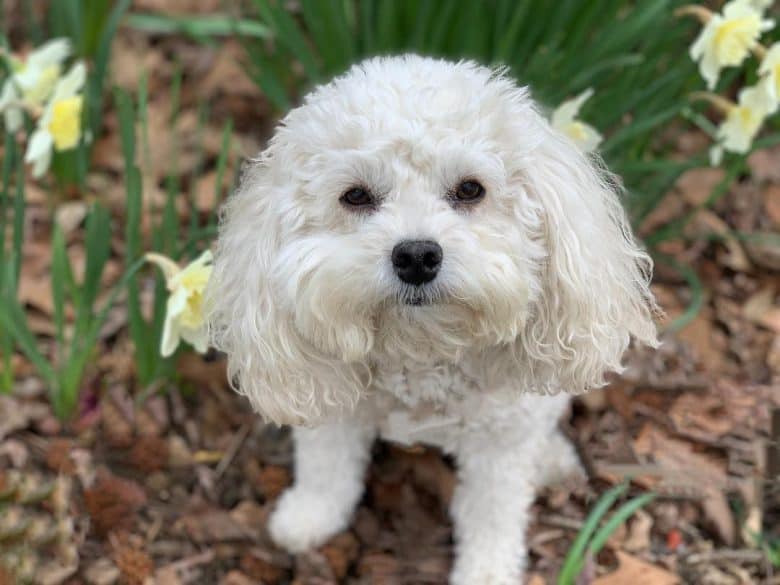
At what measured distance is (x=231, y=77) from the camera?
347cm

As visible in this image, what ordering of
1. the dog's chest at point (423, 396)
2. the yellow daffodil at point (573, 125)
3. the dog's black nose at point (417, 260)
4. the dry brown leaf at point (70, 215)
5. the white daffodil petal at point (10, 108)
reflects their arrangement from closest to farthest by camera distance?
the dog's black nose at point (417, 260), the dog's chest at point (423, 396), the yellow daffodil at point (573, 125), the white daffodil petal at point (10, 108), the dry brown leaf at point (70, 215)

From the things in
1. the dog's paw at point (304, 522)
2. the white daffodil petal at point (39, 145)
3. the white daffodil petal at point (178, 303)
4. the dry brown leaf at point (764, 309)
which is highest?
the white daffodil petal at point (39, 145)

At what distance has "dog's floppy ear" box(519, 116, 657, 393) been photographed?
1.75 m

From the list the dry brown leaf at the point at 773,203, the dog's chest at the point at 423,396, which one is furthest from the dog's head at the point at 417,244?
the dry brown leaf at the point at 773,203

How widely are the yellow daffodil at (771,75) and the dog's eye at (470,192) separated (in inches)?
35.6

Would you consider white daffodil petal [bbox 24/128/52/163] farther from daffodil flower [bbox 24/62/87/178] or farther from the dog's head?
the dog's head

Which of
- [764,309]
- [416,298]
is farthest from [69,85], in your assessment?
[764,309]

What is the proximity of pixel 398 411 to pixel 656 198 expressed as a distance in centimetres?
113

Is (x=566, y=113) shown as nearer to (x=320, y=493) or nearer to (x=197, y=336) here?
(x=197, y=336)

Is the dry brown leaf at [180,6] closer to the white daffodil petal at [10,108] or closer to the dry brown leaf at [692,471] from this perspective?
the white daffodil petal at [10,108]

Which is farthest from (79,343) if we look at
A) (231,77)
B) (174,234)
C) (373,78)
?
(231,77)

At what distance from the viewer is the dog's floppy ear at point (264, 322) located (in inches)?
70.2

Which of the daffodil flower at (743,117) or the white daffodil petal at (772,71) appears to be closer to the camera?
the white daffodil petal at (772,71)

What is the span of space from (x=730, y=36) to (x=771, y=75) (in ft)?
0.46
